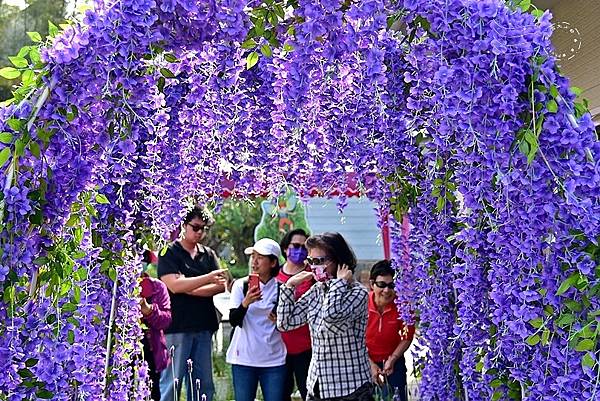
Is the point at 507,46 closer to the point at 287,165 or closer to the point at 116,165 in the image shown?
the point at 116,165

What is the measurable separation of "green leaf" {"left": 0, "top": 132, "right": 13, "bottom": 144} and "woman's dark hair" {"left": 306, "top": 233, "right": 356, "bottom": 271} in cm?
280

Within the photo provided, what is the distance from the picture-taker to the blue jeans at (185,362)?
5.50 m

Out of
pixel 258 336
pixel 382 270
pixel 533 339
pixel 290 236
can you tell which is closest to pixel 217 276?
pixel 258 336

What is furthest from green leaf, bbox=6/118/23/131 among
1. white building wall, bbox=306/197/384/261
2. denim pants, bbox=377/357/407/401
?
white building wall, bbox=306/197/384/261

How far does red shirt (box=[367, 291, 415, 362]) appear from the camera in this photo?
5.47 metres

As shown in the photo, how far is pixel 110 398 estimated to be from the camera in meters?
4.04

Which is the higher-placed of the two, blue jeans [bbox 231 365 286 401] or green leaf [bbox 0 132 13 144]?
green leaf [bbox 0 132 13 144]

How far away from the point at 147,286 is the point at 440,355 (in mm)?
1946

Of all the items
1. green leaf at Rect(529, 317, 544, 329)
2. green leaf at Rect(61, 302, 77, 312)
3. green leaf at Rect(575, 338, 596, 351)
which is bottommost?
green leaf at Rect(575, 338, 596, 351)

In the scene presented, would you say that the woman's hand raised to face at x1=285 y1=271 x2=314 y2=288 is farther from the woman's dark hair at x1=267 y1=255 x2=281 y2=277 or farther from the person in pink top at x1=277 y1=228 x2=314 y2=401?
the woman's dark hair at x1=267 y1=255 x2=281 y2=277

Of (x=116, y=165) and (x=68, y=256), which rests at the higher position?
(x=116, y=165)

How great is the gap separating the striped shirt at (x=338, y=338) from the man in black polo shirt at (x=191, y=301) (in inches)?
35.5

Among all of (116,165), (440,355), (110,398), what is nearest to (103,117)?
(116,165)

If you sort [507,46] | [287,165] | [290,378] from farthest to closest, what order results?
1. [290,378]
2. [287,165]
3. [507,46]
